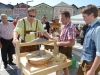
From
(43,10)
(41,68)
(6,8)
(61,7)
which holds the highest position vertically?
(61,7)

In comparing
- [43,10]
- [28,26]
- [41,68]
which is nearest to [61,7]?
[43,10]

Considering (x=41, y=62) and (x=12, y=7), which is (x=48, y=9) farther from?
(x=41, y=62)

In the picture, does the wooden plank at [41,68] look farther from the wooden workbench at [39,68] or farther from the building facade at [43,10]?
the building facade at [43,10]

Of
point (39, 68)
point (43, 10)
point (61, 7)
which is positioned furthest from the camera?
point (43, 10)

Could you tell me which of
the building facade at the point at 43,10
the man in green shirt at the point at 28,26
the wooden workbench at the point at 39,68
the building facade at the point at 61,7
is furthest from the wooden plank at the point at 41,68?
the building facade at the point at 43,10

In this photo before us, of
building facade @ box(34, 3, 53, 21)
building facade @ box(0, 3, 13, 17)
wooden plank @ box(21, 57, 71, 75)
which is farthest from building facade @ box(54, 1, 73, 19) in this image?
wooden plank @ box(21, 57, 71, 75)

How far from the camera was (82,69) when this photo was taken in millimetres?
1778

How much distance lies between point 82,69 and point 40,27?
3.46 feet

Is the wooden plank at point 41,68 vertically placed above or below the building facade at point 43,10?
below

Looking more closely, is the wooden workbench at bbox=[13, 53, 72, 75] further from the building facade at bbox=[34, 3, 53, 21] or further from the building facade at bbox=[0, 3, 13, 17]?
the building facade at bbox=[34, 3, 53, 21]

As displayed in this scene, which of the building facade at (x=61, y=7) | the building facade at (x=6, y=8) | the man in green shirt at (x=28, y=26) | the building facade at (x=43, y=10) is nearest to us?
the man in green shirt at (x=28, y=26)

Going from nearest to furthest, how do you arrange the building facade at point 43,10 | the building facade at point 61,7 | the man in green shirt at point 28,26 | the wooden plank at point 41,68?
1. the wooden plank at point 41,68
2. the man in green shirt at point 28,26
3. the building facade at point 61,7
4. the building facade at point 43,10

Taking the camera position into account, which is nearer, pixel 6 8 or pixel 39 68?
pixel 39 68

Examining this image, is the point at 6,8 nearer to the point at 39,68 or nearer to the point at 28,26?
the point at 28,26
